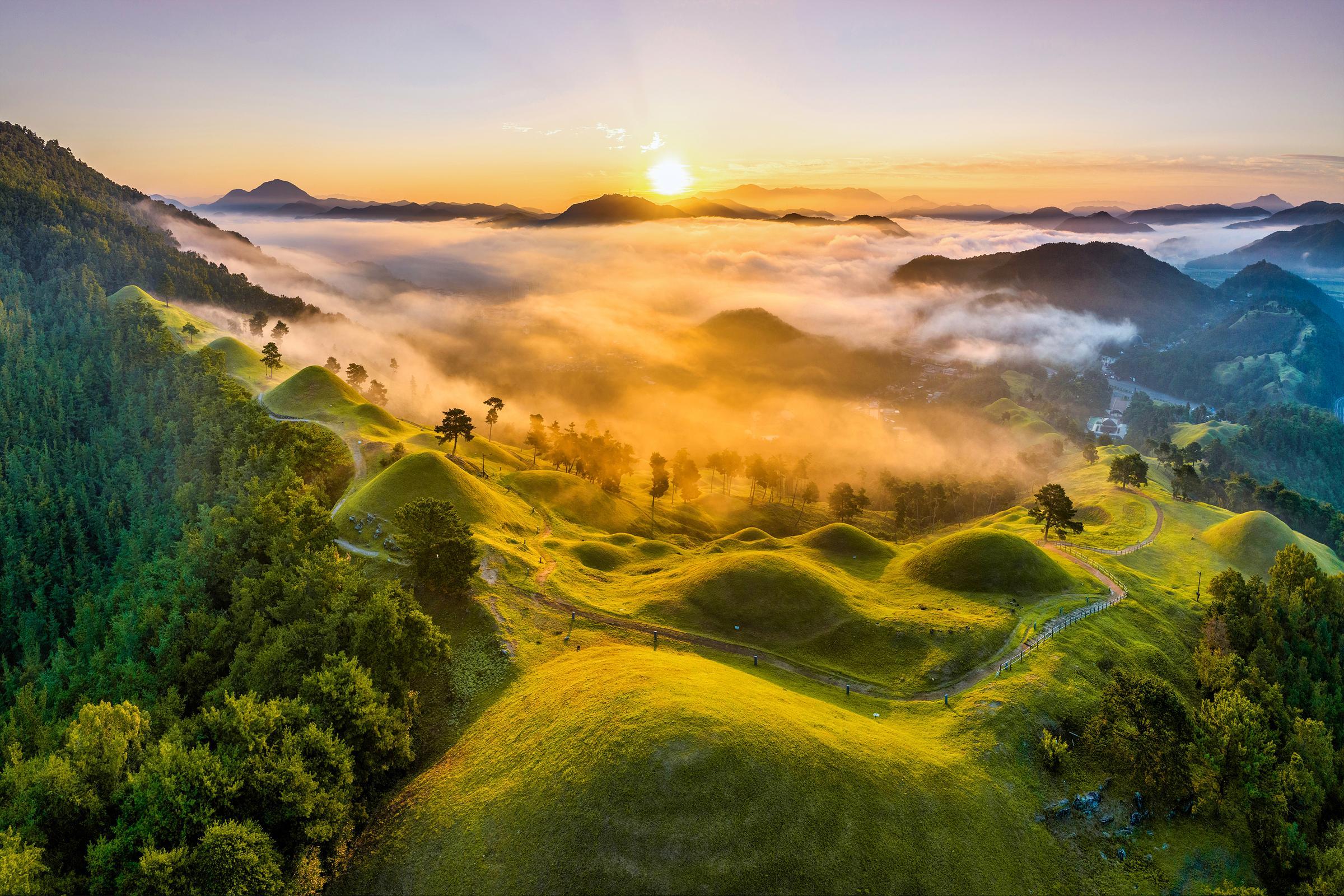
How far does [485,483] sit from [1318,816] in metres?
142

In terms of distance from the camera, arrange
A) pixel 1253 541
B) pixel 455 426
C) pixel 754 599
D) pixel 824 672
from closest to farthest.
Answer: pixel 824 672, pixel 754 599, pixel 1253 541, pixel 455 426

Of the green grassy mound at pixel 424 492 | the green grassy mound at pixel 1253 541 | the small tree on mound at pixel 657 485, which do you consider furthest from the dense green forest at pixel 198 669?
the green grassy mound at pixel 1253 541

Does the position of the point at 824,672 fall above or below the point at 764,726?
below

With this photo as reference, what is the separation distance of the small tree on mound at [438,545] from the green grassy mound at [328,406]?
87329mm

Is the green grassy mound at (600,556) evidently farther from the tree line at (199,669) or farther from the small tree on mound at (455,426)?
the small tree on mound at (455,426)

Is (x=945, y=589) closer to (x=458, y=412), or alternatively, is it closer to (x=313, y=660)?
(x=313, y=660)

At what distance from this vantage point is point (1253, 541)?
154375 millimetres

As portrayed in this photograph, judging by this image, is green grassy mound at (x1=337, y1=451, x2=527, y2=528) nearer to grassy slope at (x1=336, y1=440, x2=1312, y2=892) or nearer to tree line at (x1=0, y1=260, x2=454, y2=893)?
tree line at (x1=0, y1=260, x2=454, y2=893)

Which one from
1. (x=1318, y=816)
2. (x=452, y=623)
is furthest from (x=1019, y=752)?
(x=452, y=623)

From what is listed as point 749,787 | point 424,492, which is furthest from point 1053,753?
point 424,492

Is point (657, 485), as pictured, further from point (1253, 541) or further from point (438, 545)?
point (1253, 541)

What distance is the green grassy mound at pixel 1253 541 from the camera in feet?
492

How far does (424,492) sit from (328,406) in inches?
3419

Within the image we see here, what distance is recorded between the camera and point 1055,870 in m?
55.7
